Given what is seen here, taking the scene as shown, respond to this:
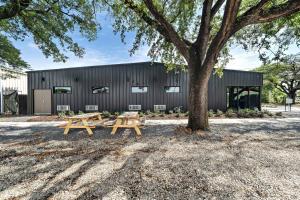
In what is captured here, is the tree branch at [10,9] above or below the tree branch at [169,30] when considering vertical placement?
above

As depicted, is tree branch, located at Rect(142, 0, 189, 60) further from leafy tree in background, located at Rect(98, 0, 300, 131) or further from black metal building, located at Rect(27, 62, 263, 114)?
black metal building, located at Rect(27, 62, 263, 114)

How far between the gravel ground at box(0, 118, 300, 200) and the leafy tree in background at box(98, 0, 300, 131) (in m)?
2.13

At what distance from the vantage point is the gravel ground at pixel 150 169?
A: 2629 millimetres

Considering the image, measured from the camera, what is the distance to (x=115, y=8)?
7.63 metres

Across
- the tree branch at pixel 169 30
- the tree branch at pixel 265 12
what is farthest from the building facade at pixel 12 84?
the tree branch at pixel 265 12

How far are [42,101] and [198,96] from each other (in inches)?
478

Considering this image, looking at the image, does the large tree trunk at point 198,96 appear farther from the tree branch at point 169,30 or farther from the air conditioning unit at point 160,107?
the air conditioning unit at point 160,107

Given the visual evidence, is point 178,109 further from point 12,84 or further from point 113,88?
point 12,84

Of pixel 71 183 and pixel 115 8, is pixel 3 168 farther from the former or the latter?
pixel 115 8

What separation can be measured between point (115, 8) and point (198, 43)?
147 inches

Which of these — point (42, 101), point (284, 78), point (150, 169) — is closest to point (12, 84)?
point (42, 101)

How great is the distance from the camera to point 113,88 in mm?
13508

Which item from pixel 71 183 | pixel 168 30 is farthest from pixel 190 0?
pixel 71 183

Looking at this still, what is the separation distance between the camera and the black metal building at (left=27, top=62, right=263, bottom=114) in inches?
531
